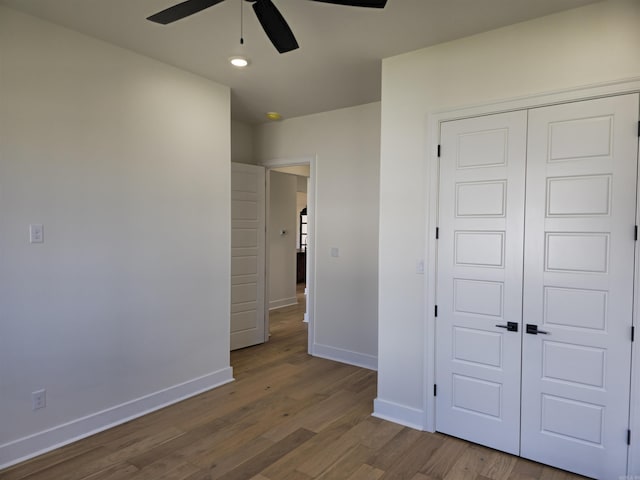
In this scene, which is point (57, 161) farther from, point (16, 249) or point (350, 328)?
point (350, 328)

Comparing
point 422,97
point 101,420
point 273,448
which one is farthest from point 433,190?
point 101,420

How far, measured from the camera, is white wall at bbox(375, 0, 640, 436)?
2.41 meters

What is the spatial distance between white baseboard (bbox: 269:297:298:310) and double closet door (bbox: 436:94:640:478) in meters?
4.63

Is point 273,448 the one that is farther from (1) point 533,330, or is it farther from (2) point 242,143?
(2) point 242,143

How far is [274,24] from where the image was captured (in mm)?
1981

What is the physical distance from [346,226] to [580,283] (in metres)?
2.50

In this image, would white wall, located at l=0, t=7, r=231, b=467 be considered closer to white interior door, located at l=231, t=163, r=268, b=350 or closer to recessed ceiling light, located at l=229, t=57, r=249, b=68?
recessed ceiling light, located at l=229, t=57, r=249, b=68

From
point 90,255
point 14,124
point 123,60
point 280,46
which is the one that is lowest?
point 90,255

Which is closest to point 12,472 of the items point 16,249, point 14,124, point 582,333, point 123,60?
point 16,249

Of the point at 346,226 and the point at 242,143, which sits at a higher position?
the point at 242,143

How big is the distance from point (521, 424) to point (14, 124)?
3.77 meters

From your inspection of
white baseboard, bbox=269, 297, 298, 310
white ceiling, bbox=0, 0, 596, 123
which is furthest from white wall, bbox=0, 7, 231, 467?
white baseboard, bbox=269, 297, 298, 310

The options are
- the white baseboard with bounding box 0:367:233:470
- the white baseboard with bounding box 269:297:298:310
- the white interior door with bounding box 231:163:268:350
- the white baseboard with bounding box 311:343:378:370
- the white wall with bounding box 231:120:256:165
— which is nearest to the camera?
the white baseboard with bounding box 0:367:233:470

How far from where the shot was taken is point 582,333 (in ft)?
7.93
